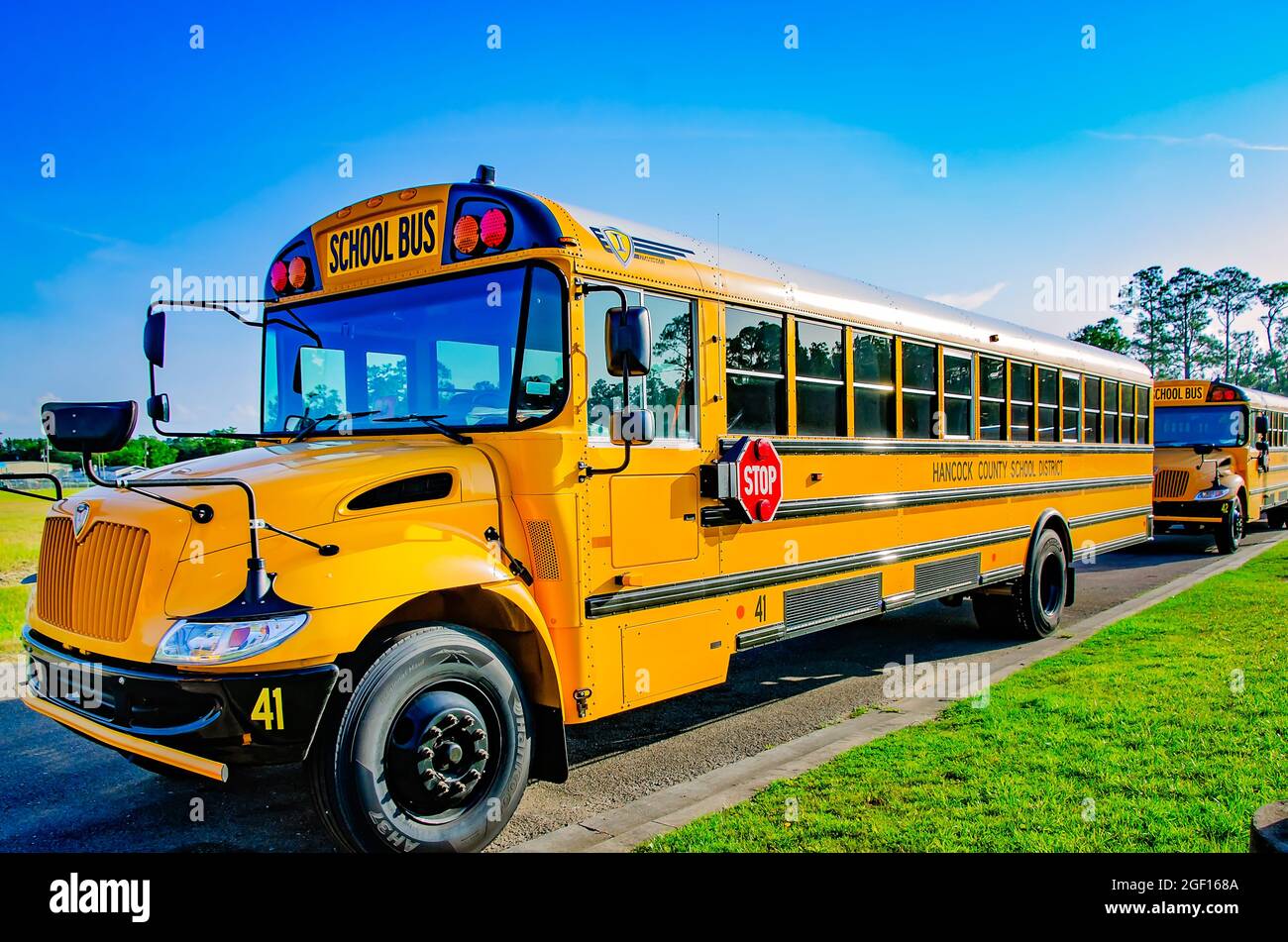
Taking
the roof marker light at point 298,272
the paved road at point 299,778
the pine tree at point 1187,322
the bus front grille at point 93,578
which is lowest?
the paved road at point 299,778

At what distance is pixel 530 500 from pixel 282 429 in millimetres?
1585

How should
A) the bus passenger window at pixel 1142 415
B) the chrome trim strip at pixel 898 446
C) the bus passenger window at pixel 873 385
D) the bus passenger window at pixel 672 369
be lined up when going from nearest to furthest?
the bus passenger window at pixel 672 369, the chrome trim strip at pixel 898 446, the bus passenger window at pixel 873 385, the bus passenger window at pixel 1142 415

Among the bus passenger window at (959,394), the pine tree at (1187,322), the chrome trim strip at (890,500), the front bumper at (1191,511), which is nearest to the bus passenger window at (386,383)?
the chrome trim strip at (890,500)

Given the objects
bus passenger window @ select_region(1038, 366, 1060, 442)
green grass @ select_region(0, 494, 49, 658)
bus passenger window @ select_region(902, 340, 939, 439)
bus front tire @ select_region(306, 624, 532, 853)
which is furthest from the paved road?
bus passenger window @ select_region(1038, 366, 1060, 442)

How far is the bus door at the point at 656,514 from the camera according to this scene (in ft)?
13.0

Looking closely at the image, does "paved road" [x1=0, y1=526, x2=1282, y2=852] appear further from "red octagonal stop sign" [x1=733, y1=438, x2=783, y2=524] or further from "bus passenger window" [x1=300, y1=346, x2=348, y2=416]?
"bus passenger window" [x1=300, y1=346, x2=348, y2=416]

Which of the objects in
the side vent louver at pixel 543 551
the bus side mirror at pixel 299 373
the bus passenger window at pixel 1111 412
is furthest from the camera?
the bus passenger window at pixel 1111 412

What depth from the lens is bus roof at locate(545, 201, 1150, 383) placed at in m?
4.10

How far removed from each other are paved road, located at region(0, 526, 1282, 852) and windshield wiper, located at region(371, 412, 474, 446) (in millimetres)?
1680

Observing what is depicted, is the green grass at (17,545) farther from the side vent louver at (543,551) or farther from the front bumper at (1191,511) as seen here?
the front bumper at (1191,511)

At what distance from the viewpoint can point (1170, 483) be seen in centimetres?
1541

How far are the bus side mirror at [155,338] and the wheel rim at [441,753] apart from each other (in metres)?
2.24

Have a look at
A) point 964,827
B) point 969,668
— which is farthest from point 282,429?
point 969,668

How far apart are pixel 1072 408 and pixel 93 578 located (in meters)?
8.62
